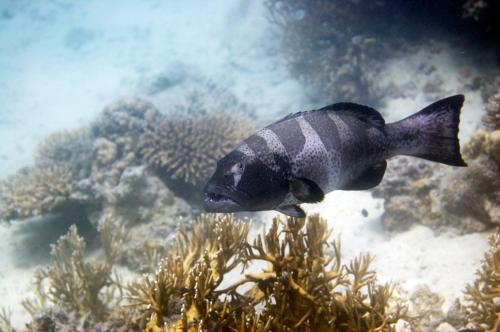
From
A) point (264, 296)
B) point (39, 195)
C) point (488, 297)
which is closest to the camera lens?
point (264, 296)

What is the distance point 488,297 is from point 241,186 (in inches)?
131

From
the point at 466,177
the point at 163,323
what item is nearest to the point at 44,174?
the point at 163,323

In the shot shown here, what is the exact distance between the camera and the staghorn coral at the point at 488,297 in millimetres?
3697

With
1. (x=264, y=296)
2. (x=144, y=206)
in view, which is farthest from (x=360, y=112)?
(x=144, y=206)

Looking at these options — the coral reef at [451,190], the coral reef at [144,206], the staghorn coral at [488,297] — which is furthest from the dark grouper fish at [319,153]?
the coral reef at [144,206]

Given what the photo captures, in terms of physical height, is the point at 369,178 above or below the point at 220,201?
above

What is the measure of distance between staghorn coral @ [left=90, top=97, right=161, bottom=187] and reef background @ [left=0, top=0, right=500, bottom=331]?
0.04m

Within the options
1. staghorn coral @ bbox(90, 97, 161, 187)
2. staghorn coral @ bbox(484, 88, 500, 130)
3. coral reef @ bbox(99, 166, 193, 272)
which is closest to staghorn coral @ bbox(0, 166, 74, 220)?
staghorn coral @ bbox(90, 97, 161, 187)

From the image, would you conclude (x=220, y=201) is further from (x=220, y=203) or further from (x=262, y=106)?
(x=262, y=106)

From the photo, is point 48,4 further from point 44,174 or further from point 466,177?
point 466,177

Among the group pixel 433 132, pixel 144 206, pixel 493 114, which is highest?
pixel 493 114

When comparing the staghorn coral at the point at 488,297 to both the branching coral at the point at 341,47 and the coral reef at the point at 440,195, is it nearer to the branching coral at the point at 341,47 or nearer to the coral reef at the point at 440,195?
the coral reef at the point at 440,195

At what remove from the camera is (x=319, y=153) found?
2.47 m

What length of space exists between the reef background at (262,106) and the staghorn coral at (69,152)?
7 cm
